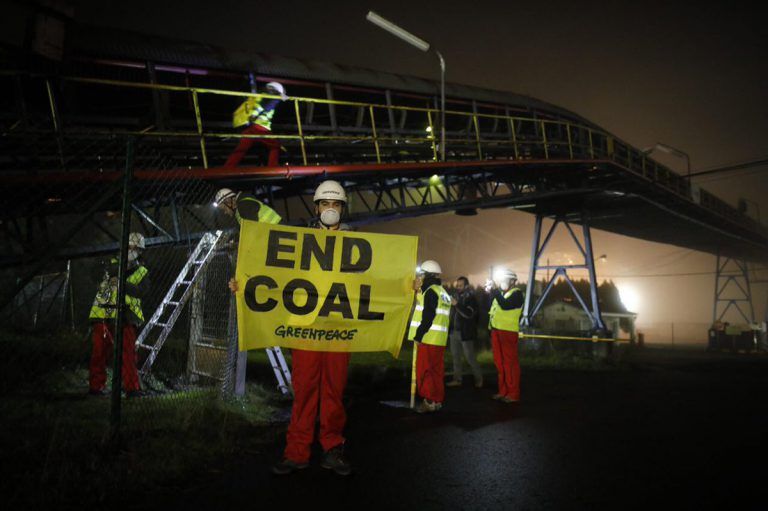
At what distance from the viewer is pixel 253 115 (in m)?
8.89

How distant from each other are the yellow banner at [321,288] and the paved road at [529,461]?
100 centimetres

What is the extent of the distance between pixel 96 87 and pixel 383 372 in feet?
26.5

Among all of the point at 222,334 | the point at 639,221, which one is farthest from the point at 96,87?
the point at 639,221

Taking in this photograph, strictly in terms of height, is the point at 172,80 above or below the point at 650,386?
above

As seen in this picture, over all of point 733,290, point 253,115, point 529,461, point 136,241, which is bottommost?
point 529,461

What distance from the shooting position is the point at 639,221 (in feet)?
69.1

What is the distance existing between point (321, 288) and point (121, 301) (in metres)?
1.59

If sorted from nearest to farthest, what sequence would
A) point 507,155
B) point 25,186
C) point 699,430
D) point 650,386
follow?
point 699,430
point 25,186
point 650,386
point 507,155

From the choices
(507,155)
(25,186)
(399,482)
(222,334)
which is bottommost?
(399,482)

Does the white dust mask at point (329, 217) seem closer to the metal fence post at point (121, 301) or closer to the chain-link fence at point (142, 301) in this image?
the metal fence post at point (121, 301)

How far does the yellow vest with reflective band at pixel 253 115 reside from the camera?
8.83m

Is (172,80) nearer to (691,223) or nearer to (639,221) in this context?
(639,221)

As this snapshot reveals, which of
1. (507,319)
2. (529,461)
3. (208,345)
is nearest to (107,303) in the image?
(208,345)

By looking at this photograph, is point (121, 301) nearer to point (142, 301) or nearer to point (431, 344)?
point (142, 301)
